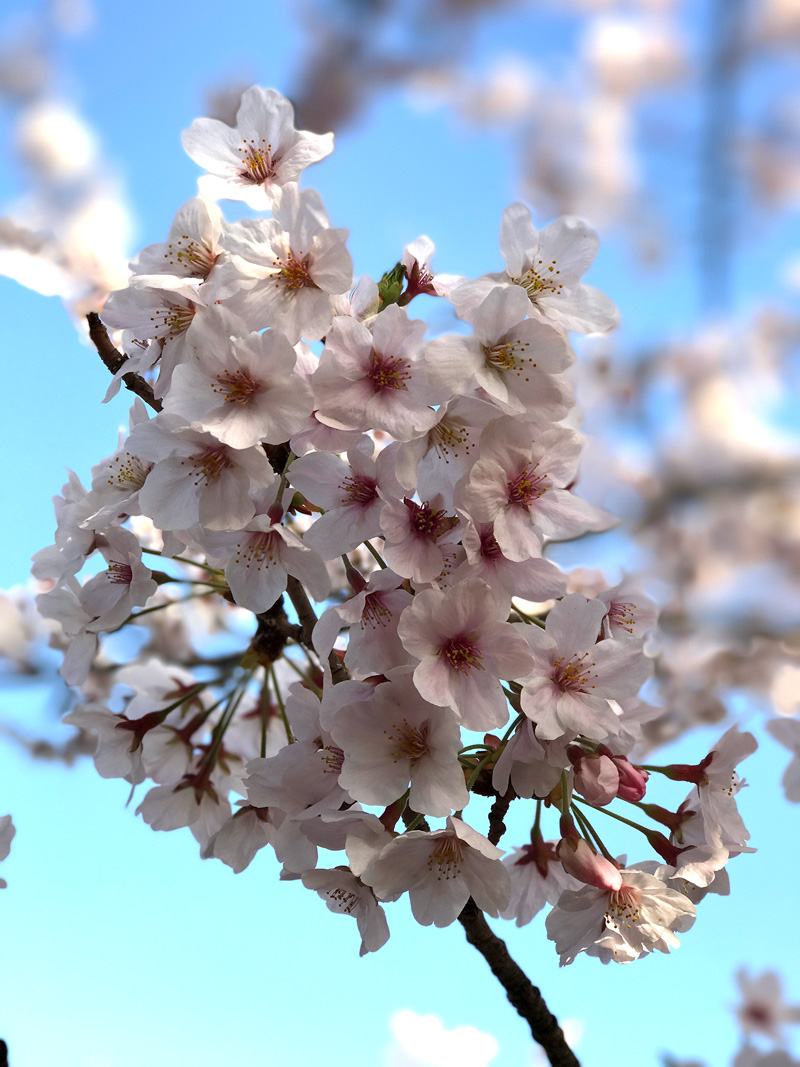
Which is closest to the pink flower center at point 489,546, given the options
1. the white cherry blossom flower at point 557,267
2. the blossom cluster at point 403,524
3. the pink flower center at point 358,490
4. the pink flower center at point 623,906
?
the blossom cluster at point 403,524

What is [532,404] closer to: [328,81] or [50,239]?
[328,81]

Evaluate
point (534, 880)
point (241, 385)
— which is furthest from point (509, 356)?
point (534, 880)

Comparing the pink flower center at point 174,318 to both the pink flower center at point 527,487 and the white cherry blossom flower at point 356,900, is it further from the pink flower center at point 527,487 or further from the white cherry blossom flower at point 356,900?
the white cherry blossom flower at point 356,900

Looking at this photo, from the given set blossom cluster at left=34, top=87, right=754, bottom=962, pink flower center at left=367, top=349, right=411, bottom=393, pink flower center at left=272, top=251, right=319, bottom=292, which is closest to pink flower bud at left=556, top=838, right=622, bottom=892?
blossom cluster at left=34, top=87, right=754, bottom=962

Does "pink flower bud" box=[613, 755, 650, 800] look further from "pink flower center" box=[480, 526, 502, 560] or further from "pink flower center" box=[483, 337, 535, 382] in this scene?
"pink flower center" box=[483, 337, 535, 382]

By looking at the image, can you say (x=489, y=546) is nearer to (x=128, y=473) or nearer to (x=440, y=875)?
(x=440, y=875)
